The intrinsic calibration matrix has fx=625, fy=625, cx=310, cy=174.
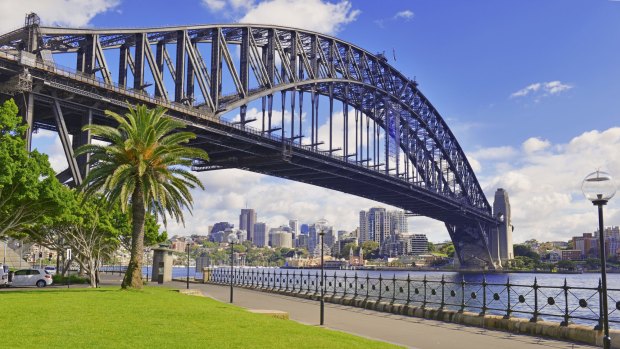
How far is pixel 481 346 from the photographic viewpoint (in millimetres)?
18406

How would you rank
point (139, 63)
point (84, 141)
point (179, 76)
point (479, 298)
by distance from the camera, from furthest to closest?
point (179, 76), point (479, 298), point (139, 63), point (84, 141)

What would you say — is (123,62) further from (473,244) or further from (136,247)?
(473,244)

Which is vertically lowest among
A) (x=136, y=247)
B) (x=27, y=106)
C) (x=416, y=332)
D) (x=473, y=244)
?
(x=416, y=332)

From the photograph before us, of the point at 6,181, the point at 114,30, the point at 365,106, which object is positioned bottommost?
the point at 6,181

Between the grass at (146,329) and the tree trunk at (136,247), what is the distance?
11493 mm

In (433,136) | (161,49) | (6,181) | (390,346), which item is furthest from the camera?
(433,136)

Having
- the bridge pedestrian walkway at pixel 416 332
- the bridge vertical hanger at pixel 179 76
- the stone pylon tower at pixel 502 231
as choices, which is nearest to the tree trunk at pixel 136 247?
the bridge pedestrian walkway at pixel 416 332

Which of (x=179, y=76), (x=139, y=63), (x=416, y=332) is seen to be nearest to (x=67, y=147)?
(x=139, y=63)

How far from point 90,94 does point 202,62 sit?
21679mm

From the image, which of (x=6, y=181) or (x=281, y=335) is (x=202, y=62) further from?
(x=281, y=335)

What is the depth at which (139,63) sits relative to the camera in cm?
6091

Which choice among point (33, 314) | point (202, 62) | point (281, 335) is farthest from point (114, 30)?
point (281, 335)

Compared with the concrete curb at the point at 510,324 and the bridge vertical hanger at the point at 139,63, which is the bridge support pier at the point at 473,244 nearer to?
the bridge vertical hanger at the point at 139,63

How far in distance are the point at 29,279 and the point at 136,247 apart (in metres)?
18.0
